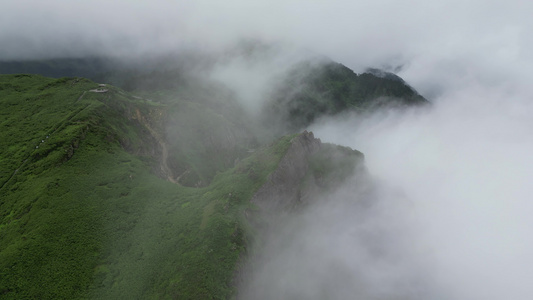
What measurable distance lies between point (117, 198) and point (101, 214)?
8.76m

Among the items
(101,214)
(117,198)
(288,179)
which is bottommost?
(101,214)

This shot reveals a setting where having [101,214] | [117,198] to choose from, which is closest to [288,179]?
[117,198]

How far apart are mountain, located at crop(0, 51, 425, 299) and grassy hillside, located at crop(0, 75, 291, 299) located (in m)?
0.29

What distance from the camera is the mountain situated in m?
67.0

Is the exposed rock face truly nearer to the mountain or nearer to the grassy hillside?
the mountain

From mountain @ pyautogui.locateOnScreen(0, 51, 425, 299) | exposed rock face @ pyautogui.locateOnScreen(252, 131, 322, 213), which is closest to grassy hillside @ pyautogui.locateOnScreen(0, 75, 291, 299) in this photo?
mountain @ pyautogui.locateOnScreen(0, 51, 425, 299)

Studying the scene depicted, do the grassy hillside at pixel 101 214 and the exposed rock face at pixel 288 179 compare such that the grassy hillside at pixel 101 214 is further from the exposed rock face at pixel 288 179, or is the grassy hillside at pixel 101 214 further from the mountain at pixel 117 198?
the exposed rock face at pixel 288 179

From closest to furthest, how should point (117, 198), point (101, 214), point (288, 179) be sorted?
1. point (101, 214)
2. point (117, 198)
3. point (288, 179)

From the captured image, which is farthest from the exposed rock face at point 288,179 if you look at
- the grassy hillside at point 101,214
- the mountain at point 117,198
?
the grassy hillside at point 101,214

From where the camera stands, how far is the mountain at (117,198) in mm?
67000

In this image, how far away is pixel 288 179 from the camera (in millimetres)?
119938

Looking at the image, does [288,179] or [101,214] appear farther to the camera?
[288,179]

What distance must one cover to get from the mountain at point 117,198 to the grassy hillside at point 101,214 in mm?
294

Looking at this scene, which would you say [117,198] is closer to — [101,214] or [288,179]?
[101,214]
